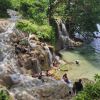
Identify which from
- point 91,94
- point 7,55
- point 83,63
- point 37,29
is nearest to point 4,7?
point 37,29

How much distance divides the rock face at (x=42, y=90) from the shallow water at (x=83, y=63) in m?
4.49

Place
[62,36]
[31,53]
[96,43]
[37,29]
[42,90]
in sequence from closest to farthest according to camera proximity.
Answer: [42,90] < [31,53] < [37,29] < [62,36] < [96,43]

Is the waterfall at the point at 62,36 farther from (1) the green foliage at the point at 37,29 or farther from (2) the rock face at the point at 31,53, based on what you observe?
(2) the rock face at the point at 31,53

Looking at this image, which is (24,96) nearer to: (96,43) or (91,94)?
(91,94)

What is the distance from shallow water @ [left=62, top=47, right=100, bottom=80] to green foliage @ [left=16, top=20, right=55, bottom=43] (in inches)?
96.9

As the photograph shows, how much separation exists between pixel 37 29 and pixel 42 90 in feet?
31.7

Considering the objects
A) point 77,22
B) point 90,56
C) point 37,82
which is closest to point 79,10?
point 77,22

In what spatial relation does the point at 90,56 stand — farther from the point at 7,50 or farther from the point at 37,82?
the point at 37,82

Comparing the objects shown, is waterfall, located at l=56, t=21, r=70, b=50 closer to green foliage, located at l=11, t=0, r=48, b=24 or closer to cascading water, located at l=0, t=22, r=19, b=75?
green foliage, located at l=11, t=0, r=48, b=24

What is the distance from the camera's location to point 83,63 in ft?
86.2

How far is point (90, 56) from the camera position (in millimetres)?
29344

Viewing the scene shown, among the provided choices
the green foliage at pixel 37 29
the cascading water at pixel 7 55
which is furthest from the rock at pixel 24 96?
the green foliage at pixel 37 29

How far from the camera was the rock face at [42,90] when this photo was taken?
16247 mm

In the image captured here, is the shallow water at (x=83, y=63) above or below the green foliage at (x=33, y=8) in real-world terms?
below
